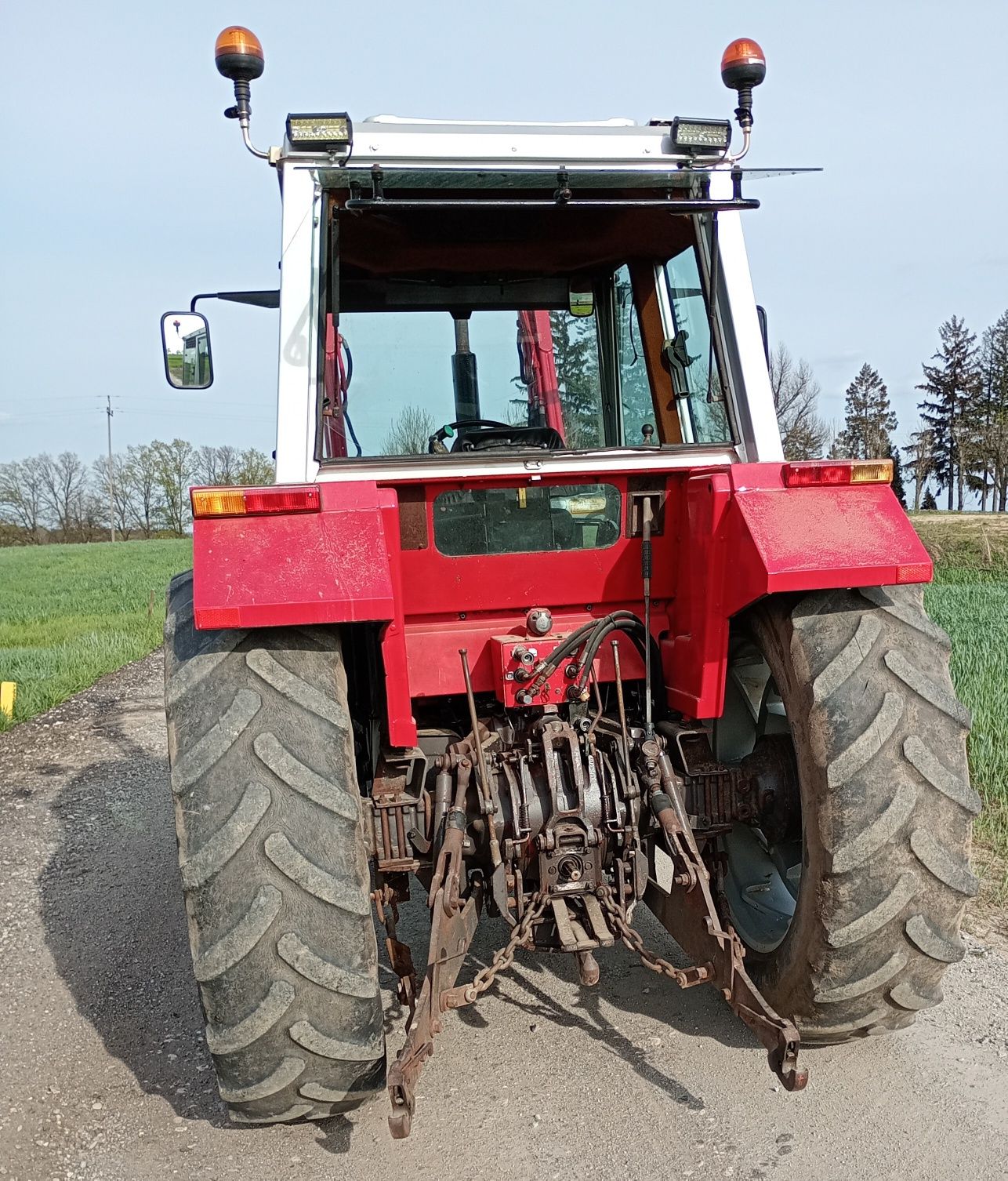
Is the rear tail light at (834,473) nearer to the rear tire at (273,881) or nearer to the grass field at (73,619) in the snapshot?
the rear tire at (273,881)

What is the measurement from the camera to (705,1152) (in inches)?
98.6

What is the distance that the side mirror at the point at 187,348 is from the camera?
3.17 m

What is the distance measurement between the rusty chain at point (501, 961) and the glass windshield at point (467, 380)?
4.98ft

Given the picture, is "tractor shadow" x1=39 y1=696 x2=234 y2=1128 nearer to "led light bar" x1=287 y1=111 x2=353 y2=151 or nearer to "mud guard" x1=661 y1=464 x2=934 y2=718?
"mud guard" x1=661 y1=464 x2=934 y2=718

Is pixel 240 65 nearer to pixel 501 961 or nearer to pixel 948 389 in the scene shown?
pixel 501 961

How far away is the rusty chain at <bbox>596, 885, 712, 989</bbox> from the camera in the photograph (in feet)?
8.38

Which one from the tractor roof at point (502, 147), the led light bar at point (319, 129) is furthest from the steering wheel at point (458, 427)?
the led light bar at point (319, 129)

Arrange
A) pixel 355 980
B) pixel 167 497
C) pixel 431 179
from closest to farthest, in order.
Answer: pixel 355 980 → pixel 431 179 → pixel 167 497

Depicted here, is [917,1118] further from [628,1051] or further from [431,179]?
[431,179]

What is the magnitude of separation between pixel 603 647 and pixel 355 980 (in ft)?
4.04

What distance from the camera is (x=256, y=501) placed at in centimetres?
252

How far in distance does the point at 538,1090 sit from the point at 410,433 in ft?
6.78

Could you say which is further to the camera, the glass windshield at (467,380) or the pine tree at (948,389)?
the pine tree at (948,389)

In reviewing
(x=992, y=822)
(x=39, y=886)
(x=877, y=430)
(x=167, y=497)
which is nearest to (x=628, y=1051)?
(x=992, y=822)
